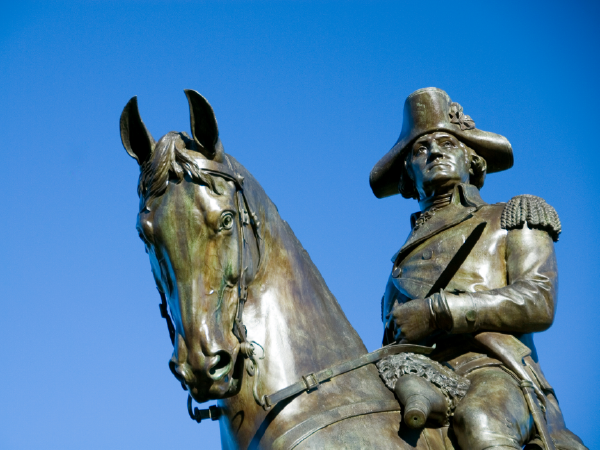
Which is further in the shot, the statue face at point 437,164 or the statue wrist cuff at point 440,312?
the statue face at point 437,164

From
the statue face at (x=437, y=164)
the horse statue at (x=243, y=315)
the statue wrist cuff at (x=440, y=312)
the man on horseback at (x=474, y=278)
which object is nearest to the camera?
the horse statue at (x=243, y=315)

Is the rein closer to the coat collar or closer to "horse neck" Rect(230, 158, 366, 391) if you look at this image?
"horse neck" Rect(230, 158, 366, 391)

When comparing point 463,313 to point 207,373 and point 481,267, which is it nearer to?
point 481,267

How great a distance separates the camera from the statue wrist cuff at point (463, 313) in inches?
255

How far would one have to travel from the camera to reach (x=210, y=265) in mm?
4926

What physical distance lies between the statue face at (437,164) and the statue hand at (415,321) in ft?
6.10

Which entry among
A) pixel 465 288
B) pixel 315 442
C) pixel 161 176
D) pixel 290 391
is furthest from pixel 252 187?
pixel 465 288


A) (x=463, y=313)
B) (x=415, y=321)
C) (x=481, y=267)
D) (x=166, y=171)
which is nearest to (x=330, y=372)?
(x=415, y=321)

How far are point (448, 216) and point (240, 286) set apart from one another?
3.27m

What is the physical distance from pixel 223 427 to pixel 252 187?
63.1 inches

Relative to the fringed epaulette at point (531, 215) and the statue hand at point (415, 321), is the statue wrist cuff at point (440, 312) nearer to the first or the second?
the statue hand at point (415, 321)

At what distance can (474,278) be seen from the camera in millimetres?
7117

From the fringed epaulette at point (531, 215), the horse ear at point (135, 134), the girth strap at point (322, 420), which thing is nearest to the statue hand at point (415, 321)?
the girth strap at point (322, 420)

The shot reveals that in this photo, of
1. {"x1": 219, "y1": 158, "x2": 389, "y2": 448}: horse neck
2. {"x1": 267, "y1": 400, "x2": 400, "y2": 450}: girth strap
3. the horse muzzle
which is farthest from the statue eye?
{"x1": 267, "y1": 400, "x2": 400, "y2": 450}: girth strap
